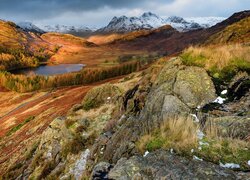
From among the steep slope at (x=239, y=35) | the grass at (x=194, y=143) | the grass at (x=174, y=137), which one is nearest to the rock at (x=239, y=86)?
the grass at (x=194, y=143)

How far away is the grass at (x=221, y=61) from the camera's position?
48.6 feet

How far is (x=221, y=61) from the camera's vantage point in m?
15.6

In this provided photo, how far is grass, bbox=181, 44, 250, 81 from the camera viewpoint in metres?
14.8

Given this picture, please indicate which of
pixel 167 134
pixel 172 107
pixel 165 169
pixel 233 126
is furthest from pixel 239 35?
pixel 165 169

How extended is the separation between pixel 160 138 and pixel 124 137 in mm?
4546

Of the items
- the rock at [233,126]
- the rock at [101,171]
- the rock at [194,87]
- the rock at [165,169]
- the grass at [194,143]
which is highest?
the rock at [194,87]

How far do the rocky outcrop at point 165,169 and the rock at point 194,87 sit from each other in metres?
4.09

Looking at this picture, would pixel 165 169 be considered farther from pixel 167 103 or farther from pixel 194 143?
pixel 167 103

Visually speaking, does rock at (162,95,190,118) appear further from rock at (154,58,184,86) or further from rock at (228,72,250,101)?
rock at (228,72,250,101)

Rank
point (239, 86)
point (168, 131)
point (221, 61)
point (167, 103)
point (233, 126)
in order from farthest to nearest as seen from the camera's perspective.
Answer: point (221, 61), point (167, 103), point (239, 86), point (168, 131), point (233, 126)

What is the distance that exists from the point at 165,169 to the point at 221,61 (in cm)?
831

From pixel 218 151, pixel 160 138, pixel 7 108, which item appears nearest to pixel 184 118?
pixel 160 138

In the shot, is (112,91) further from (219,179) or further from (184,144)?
(219,179)

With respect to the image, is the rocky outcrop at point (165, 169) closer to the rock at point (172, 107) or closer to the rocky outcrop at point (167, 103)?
the rocky outcrop at point (167, 103)
